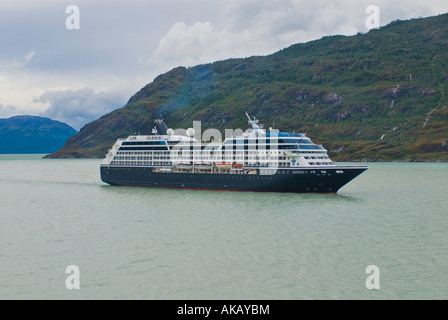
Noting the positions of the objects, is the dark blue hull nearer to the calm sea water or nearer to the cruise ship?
the cruise ship

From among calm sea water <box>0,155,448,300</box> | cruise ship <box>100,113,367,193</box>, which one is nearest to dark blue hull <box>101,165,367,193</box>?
cruise ship <box>100,113,367,193</box>

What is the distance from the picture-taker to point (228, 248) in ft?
85.5

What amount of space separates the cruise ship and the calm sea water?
4.88 m

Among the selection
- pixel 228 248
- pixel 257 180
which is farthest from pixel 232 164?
pixel 228 248

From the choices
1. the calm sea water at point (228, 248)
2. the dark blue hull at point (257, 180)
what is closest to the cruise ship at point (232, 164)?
the dark blue hull at point (257, 180)

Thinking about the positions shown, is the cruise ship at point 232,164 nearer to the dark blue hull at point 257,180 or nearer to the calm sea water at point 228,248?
the dark blue hull at point 257,180

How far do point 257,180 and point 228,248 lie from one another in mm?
27591

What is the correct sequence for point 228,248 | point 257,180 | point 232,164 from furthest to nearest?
point 232,164 < point 257,180 < point 228,248

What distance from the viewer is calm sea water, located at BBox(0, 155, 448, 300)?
1941cm

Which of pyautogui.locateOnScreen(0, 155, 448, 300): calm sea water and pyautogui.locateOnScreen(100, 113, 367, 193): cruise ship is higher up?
pyautogui.locateOnScreen(100, 113, 367, 193): cruise ship

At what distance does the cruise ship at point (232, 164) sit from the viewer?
2012 inches

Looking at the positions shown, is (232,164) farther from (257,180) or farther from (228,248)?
(228,248)

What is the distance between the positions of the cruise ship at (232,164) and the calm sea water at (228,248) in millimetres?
4881

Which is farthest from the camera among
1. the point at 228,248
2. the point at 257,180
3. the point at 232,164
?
the point at 232,164
